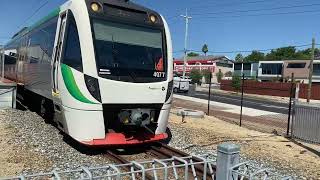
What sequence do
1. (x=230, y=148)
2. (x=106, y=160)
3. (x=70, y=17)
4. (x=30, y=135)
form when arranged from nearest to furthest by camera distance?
1. (x=230, y=148)
2. (x=106, y=160)
3. (x=70, y=17)
4. (x=30, y=135)

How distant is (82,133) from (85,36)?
221cm

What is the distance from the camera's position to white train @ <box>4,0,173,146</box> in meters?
9.58

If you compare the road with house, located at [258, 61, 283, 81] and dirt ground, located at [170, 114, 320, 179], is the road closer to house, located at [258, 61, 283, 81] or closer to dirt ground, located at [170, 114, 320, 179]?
dirt ground, located at [170, 114, 320, 179]

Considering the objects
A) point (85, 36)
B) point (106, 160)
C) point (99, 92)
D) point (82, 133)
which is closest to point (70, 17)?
point (85, 36)

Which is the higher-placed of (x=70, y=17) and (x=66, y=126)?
(x=70, y=17)

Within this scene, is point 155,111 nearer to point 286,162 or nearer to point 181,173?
point 181,173

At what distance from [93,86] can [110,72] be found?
534mm

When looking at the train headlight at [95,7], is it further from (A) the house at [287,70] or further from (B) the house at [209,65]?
(B) the house at [209,65]

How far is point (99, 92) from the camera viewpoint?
9594 millimetres

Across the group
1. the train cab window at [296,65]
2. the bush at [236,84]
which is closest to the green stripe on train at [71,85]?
the bush at [236,84]

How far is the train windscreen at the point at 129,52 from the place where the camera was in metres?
9.84

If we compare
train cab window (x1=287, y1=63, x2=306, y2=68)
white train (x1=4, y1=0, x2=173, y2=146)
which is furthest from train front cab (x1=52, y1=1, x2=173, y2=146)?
train cab window (x1=287, y1=63, x2=306, y2=68)

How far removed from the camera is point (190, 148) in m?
11.3

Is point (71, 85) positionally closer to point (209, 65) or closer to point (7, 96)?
point (7, 96)
